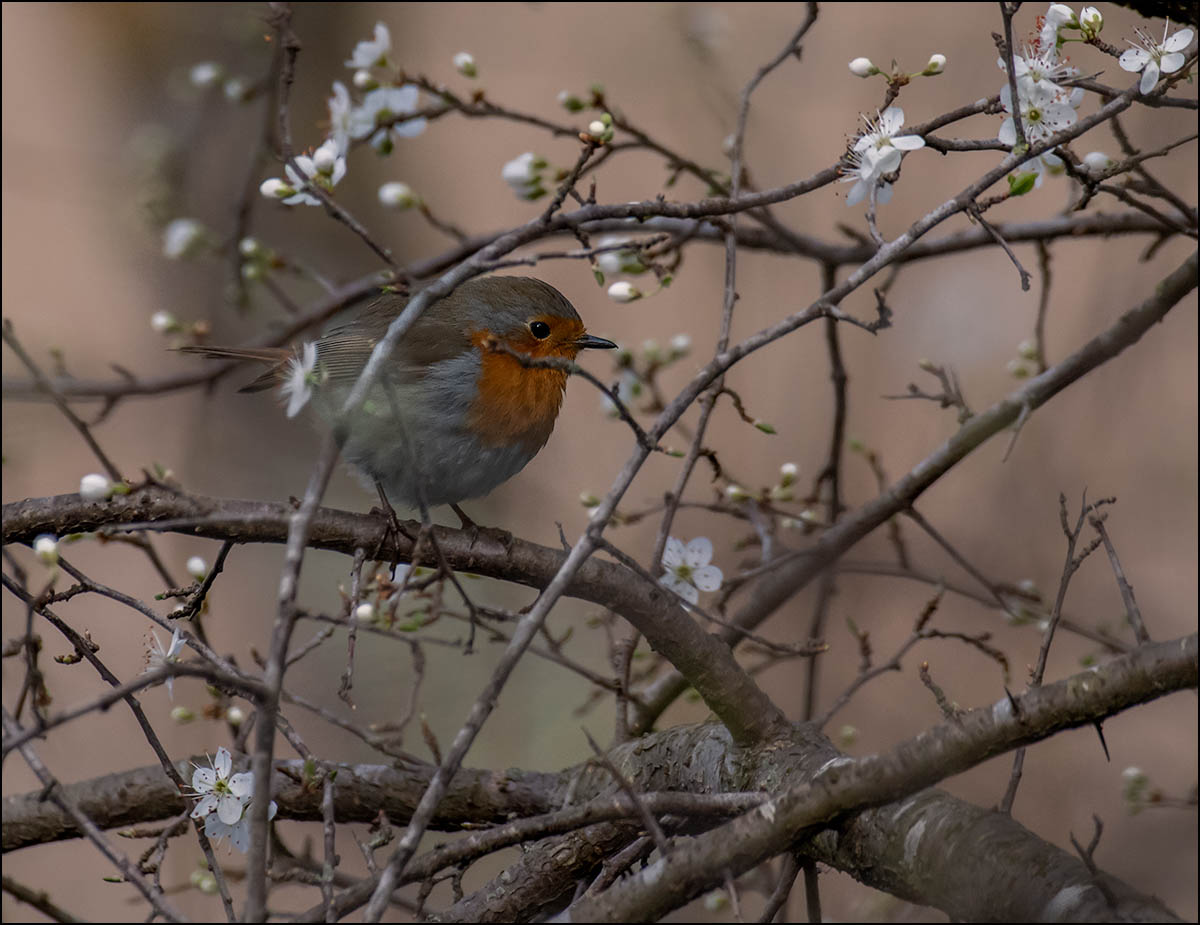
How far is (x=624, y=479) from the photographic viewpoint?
6.43 ft

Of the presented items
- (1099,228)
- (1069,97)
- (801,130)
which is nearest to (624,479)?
(1069,97)

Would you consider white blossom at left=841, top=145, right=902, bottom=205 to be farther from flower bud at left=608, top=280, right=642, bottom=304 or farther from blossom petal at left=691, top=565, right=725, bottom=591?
blossom petal at left=691, top=565, right=725, bottom=591

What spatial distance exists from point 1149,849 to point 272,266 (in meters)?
4.34

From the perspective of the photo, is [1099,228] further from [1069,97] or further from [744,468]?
[744,468]

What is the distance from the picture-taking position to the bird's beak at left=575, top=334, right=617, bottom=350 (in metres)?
3.78

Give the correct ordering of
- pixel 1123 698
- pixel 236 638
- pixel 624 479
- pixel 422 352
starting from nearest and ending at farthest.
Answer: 1. pixel 1123 698
2. pixel 624 479
3. pixel 422 352
4. pixel 236 638

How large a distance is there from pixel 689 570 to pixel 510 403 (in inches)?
34.9

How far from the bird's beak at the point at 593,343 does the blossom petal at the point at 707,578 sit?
3.35 ft

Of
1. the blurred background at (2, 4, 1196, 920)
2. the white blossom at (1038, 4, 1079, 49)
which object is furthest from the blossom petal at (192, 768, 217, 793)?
the blurred background at (2, 4, 1196, 920)

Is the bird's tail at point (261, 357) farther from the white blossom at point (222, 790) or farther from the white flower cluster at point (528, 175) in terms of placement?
the white blossom at point (222, 790)

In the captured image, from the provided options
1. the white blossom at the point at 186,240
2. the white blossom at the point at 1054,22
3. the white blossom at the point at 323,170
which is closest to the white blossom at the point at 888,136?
the white blossom at the point at 1054,22

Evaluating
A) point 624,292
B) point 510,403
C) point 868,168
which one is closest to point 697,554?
point 624,292

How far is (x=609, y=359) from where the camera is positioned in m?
6.37

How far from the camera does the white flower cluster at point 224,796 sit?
2.36 metres
